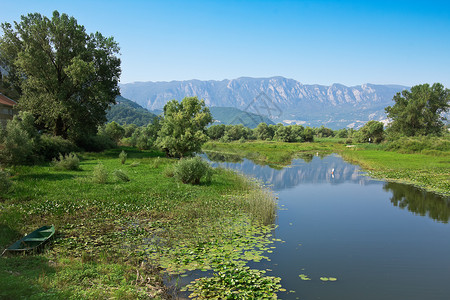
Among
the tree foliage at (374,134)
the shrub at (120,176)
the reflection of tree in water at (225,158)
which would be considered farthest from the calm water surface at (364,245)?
the tree foliage at (374,134)

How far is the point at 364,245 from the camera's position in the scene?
1316 centimetres

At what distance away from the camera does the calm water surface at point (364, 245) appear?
9.41 meters

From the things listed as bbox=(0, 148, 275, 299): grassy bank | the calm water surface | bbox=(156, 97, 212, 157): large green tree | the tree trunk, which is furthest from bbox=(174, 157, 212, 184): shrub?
the tree trunk

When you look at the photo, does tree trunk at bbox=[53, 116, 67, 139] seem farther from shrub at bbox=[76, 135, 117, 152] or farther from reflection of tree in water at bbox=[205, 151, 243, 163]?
reflection of tree in water at bbox=[205, 151, 243, 163]

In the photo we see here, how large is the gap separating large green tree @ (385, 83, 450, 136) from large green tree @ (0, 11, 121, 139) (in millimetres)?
72074

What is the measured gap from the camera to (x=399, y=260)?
11.6 metres

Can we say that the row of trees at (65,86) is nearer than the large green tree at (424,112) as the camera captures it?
Yes

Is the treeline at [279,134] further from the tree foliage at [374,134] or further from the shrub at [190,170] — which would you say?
the shrub at [190,170]

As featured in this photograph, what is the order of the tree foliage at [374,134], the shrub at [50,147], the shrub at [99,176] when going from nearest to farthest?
1. the shrub at [99,176]
2. the shrub at [50,147]
3. the tree foliage at [374,134]

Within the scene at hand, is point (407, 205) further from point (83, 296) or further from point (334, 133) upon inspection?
point (334, 133)

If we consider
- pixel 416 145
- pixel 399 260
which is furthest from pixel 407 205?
pixel 416 145

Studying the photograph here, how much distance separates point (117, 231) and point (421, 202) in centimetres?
2140

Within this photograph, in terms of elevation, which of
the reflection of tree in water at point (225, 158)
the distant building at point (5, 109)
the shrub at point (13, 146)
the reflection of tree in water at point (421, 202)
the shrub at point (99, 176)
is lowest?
the reflection of tree in water at point (225, 158)

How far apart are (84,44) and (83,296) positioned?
42308 millimetres
